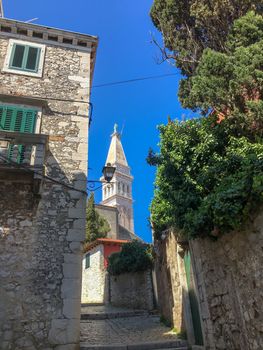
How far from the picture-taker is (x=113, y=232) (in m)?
43.8

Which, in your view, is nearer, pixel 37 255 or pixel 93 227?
pixel 37 255

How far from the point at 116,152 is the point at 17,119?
70668mm

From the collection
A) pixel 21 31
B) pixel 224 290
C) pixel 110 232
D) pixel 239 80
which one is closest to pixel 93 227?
pixel 110 232

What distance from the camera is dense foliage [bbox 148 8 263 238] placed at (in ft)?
20.3

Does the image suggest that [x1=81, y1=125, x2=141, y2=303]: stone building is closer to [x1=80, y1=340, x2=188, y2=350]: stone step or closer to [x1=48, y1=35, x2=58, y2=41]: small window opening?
[x1=80, y1=340, x2=188, y2=350]: stone step

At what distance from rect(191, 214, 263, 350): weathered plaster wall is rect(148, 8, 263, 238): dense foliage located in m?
0.45

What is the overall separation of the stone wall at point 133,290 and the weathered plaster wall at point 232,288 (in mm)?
10048

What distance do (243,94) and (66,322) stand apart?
6.99 m

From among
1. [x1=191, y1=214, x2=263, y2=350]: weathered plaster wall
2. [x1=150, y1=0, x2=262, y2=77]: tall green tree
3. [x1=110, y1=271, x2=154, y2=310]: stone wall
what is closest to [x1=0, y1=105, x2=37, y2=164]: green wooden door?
[x1=191, y1=214, x2=263, y2=350]: weathered plaster wall

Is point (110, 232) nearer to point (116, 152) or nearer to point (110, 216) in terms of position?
point (110, 216)

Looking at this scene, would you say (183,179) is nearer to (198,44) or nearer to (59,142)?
(59,142)

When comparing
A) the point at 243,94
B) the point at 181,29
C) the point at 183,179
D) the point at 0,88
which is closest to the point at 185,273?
the point at 183,179

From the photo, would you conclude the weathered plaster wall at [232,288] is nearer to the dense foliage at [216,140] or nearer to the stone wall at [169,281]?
the dense foliage at [216,140]

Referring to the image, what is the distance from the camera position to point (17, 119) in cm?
866
